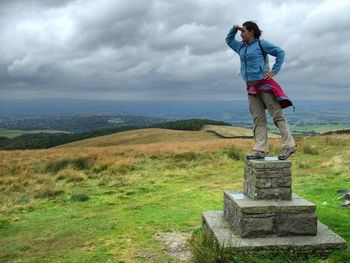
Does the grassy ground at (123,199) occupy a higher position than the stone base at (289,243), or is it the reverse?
the stone base at (289,243)

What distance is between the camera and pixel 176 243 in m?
8.79

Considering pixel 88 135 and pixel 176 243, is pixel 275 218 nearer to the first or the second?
pixel 176 243

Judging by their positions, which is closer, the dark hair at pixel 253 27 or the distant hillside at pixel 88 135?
the dark hair at pixel 253 27

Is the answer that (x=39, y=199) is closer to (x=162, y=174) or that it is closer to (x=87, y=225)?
(x=87, y=225)

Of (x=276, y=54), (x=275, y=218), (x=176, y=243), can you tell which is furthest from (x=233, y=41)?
(x=176, y=243)

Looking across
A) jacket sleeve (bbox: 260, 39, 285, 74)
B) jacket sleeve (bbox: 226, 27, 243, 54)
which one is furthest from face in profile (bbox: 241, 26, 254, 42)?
jacket sleeve (bbox: 260, 39, 285, 74)

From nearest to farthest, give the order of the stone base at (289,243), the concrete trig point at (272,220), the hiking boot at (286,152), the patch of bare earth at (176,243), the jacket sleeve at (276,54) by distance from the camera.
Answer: the stone base at (289,243) < the concrete trig point at (272,220) < the jacket sleeve at (276,54) < the hiking boot at (286,152) < the patch of bare earth at (176,243)

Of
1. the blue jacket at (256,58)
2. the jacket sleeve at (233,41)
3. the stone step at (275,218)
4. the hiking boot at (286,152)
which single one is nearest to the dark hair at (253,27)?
the blue jacket at (256,58)

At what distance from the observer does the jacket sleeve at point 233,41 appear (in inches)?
325

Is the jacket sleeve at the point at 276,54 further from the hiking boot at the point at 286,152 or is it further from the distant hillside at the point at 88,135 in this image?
the distant hillside at the point at 88,135

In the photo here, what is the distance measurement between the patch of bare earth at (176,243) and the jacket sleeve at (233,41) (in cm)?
414

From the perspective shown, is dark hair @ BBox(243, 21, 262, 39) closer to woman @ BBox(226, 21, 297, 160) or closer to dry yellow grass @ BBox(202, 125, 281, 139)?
woman @ BBox(226, 21, 297, 160)

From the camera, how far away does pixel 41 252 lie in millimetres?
8680

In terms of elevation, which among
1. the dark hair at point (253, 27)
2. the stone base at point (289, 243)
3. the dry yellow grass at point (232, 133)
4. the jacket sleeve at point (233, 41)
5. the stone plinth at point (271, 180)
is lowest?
the dry yellow grass at point (232, 133)
